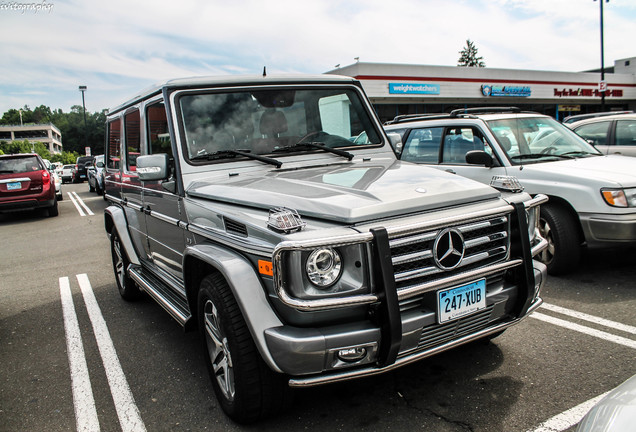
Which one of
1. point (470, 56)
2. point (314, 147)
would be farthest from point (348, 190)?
point (470, 56)

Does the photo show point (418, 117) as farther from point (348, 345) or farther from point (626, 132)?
point (348, 345)

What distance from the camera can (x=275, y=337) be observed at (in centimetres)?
232

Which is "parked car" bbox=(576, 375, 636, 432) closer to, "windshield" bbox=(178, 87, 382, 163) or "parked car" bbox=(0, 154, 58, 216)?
"windshield" bbox=(178, 87, 382, 163)

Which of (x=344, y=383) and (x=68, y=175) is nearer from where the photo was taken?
(x=344, y=383)

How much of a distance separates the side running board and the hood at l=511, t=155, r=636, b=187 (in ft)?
13.3

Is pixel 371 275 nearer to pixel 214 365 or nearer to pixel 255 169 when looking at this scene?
pixel 214 365

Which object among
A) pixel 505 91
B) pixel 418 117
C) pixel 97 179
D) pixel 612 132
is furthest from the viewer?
pixel 505 91

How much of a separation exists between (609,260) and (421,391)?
418 cm

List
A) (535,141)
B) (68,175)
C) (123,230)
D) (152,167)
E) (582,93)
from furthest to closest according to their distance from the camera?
(68,175), (582,93), (535,141), (123,230), (152,167)

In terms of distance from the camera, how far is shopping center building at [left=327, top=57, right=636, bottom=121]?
28.3 metres

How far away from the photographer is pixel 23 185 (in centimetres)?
1343

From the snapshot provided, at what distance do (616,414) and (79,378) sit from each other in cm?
351

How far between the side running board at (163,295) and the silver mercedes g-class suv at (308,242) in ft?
0.06

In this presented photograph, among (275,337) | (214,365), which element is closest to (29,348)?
(214,365)
